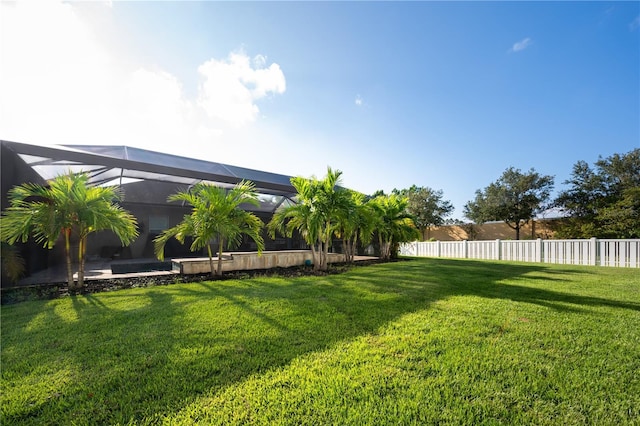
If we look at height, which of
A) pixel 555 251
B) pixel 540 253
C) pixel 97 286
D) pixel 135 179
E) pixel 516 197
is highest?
pixel 516 197

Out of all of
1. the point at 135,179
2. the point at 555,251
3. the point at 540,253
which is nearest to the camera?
the point at 135,179

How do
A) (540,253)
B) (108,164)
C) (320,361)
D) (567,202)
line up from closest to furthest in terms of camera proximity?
(320,361) → (108,164) → (540,253) → (567,202)

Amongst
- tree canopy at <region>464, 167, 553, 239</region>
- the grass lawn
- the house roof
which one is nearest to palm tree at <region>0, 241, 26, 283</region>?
the grass lawn

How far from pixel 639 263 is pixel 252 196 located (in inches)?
561

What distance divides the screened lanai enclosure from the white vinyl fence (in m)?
9.73

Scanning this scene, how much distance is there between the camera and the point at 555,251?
11992 mm

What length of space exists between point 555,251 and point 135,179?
732 inches

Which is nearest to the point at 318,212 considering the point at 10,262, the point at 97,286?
the point at 97,286

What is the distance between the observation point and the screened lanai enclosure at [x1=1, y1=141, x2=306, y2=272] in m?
6.25

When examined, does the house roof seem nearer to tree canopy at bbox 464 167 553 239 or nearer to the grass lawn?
the grass lawn

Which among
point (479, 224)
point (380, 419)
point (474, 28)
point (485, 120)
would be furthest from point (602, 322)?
point (479, 224)

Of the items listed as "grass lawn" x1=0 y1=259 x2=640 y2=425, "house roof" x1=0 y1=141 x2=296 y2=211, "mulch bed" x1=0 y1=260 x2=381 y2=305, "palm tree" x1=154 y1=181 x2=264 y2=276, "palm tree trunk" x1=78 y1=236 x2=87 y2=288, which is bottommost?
"mulch bed" x1=0 y1=260 x2=381 y2=305

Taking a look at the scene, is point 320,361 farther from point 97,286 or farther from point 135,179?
point 135,179

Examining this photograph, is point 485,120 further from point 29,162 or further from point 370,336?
point 29,162
